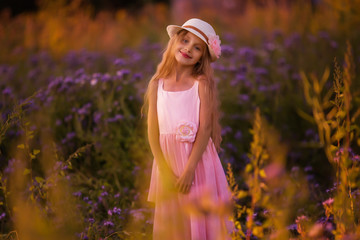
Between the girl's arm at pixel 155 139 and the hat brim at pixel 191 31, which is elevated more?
the hat brim at pixel 191 31

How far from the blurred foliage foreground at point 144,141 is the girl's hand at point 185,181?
24 cm

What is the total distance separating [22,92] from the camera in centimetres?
430

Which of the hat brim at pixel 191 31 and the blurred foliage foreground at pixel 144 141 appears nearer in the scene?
the blurred foliage foreground at pixel 144 141

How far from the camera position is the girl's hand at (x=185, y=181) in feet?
6.98

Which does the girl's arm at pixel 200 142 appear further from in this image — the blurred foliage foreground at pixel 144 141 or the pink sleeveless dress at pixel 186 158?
the blurred foliage foreground at pixel 144 141

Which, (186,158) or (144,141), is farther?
(144,141)

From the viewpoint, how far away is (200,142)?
7.09ft

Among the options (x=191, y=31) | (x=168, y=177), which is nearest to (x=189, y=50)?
(x=191, y=31)

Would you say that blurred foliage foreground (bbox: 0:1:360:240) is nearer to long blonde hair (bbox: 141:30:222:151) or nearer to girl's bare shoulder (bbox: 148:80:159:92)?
long blonde hair (bbox: 141:30:222:151)

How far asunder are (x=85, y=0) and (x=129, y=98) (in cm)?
1125

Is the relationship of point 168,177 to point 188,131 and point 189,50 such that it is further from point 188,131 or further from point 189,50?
point 189,50

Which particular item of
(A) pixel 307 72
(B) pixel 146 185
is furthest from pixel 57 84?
(A) pixel 307 72

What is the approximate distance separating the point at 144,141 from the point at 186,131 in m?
1.16

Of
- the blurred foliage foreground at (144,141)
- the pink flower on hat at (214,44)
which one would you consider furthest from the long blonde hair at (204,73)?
the blurred foliage foreground at (144,141)
